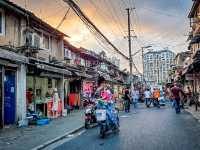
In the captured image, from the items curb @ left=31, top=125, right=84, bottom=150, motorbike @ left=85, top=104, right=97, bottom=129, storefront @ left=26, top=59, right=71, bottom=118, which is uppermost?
storefront @ left=26, top=59, right=71, bottom=118

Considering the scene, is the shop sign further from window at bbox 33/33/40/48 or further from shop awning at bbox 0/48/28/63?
shop awning at bbox 0/48/28/63

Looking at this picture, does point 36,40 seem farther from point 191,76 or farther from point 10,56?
point 191,76

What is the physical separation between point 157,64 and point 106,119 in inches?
3794

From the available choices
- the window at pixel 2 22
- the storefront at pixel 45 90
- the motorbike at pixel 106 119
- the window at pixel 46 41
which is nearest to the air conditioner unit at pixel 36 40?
the storefront at pixel 45 90

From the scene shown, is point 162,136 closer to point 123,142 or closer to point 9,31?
point 123,142

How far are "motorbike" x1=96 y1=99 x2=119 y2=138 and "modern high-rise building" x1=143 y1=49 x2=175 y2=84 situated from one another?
271ft

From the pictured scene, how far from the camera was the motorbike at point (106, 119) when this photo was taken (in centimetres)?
1323

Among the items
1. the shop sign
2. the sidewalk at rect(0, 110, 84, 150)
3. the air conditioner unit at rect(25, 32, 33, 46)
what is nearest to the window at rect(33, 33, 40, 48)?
the air conditioner unit at rect(25, 32, 33, 46)

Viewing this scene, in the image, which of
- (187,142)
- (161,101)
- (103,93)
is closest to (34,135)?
(103,93)

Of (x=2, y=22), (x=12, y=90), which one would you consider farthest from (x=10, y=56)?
(x=12, y=90)

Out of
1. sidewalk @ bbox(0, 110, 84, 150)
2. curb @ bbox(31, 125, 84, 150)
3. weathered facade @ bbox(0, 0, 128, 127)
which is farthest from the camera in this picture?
weathered facade @ bbox(0, 0, 128, 127)

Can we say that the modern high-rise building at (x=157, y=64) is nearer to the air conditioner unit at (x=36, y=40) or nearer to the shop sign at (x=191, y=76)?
the shop sign at (x=191, y=76)

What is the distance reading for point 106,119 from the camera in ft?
44.4

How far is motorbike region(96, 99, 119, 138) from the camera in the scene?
43.4 ft
